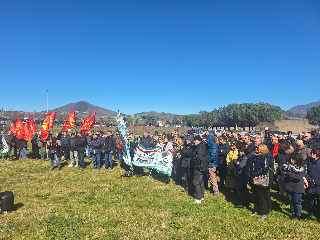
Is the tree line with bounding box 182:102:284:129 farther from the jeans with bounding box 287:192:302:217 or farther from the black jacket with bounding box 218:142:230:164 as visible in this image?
the jeans with bounding box 287:192:302:217

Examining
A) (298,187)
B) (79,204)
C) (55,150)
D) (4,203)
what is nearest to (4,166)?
(55,150)

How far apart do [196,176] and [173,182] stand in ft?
10.9

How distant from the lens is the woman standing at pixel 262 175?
6.21m

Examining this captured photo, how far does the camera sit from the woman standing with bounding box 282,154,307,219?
619 cm

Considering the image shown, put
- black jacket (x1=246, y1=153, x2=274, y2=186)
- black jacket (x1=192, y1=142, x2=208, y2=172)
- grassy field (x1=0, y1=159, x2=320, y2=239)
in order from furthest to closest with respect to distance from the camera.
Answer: black jacket (x1=192, y1=142, x2=208, y2=172) < black jacket (x1=246, y1=153, x2=274, y2=186) < grassy field (x1=0, y1=159, x2=320, y2=239)

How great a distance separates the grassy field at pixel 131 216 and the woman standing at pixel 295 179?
50 cm

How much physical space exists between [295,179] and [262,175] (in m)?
1.01

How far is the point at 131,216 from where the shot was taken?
22.9 ft

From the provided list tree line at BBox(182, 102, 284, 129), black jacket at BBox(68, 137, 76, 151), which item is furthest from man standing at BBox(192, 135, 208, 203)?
tree line at BBox(182, 102, 284, 129)

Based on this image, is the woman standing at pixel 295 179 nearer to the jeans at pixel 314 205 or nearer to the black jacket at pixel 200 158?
the jeans at pixel 314 205

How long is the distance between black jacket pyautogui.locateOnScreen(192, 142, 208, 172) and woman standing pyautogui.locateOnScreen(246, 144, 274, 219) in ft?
5.79

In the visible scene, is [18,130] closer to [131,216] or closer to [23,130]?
[23,130]

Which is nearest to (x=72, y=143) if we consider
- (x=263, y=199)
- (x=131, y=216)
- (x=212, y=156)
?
(x=131, y=216)

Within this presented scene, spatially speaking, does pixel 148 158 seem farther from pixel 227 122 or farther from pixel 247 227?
pixel 227 122
